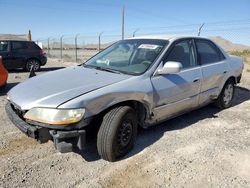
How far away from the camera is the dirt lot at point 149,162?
3.05 meters

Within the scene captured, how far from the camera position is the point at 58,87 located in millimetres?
3332

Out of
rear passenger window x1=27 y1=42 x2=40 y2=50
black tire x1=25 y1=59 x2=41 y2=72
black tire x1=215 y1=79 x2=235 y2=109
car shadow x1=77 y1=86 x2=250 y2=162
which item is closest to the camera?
car shadow x1=77 y1=86 x2=250 y2=162

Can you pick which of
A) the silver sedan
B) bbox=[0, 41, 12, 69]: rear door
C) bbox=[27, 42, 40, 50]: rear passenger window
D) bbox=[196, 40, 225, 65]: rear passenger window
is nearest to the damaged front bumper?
the silver sedan

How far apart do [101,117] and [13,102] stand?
1114mm

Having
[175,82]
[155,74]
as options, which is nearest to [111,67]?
[155,74]

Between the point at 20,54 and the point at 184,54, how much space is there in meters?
9.55

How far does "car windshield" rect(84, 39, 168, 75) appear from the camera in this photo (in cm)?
396

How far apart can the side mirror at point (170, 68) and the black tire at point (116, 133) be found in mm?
763

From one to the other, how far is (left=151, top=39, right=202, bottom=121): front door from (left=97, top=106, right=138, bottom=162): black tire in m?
0.56

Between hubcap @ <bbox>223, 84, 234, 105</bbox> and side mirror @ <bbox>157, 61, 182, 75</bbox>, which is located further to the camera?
hubcap @ <bbox>223, 84, 234, 105</bbox>

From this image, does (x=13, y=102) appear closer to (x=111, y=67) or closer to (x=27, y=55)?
(x=111, y=67)

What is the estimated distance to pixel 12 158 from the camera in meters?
3.51

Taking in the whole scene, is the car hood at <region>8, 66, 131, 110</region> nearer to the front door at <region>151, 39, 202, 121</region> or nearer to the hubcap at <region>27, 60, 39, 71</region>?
the front door at <region>151, 39, 202, 121</region>

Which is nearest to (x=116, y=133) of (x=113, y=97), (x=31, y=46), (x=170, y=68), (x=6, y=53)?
(x=113, y=97)
